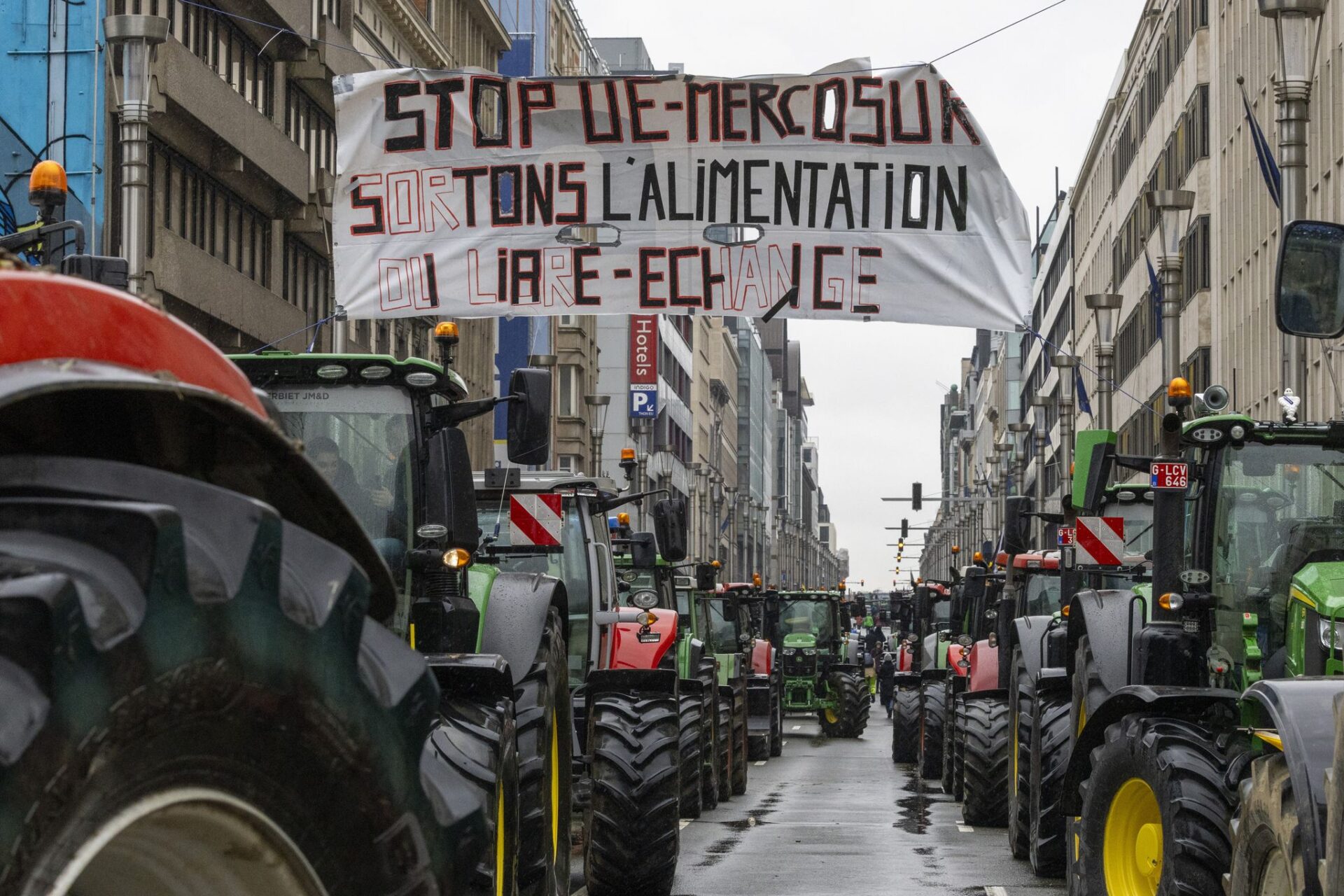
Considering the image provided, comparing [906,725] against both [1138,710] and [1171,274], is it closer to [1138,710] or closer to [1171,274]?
[1171,274]

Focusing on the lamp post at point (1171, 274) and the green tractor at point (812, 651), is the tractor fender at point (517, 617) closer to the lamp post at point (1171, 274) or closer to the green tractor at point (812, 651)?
the lamp post at point (1171, 274)

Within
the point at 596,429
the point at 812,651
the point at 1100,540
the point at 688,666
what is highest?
the point at 596,429

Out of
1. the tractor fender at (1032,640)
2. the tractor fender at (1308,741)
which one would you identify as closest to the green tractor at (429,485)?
the tractor fender at (1308,741)

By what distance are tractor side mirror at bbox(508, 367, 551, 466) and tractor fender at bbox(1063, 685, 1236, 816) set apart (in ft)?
9.00

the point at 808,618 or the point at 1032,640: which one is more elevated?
the point at 1032,640

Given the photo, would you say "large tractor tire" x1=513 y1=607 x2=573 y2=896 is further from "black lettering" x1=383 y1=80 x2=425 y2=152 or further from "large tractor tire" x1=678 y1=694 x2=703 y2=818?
"large tractor tire" x1=678 y1=694 x2=703 y2=818

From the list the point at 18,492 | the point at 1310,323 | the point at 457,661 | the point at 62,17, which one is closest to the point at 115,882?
the point at 18,492

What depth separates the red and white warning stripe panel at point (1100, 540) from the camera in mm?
16594

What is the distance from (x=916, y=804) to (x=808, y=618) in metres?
23.4

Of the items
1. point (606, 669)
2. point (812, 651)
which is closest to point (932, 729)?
point (606, 669)

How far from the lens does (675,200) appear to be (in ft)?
38.3

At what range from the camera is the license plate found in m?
9.16

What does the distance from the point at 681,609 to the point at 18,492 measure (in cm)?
2545

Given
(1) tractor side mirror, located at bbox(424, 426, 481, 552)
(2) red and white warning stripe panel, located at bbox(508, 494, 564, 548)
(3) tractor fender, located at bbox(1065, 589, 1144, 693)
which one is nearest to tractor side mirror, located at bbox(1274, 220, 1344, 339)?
(1) tractor side mirror, located at bbox(424, 426, 481, 552)
